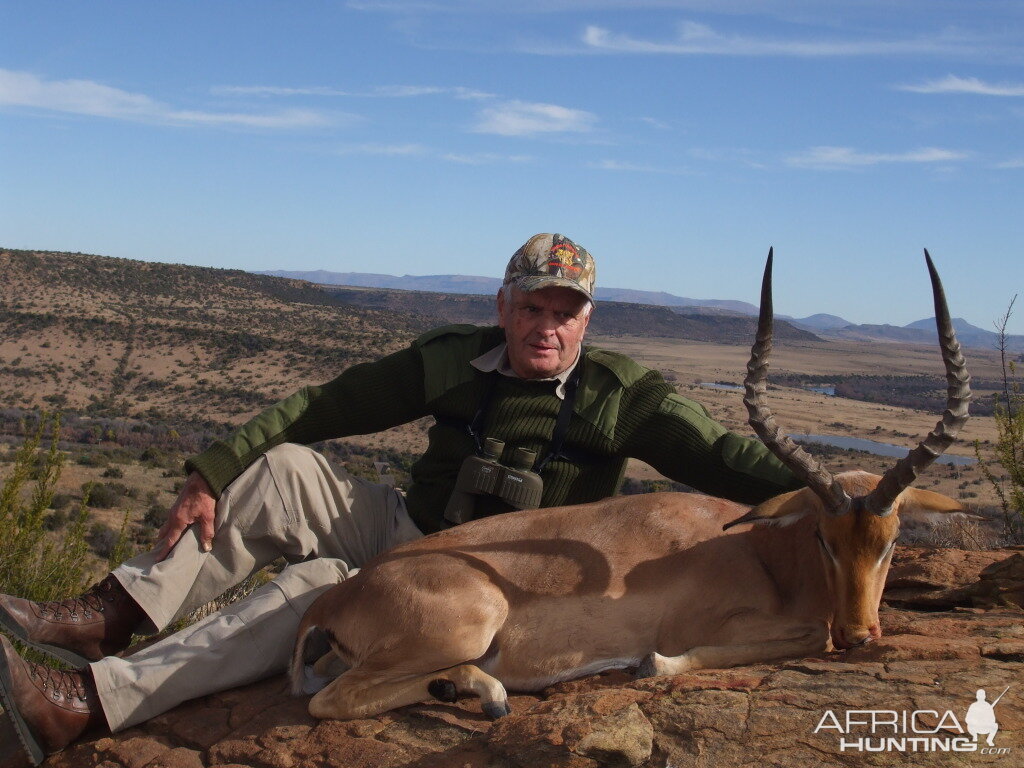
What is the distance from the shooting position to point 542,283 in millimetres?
6078

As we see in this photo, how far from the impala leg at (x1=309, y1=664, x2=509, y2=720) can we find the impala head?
5.66 feet

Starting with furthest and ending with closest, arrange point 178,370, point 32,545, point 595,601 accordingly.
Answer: point 178,370, point 32,545, point 595,601

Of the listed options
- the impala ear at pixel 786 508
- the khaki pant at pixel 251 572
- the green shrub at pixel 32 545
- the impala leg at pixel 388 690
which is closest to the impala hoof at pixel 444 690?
the impala leg at pixel 388 690

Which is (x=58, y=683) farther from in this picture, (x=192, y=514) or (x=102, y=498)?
(x=102, y=498)

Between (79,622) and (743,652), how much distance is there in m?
3.56

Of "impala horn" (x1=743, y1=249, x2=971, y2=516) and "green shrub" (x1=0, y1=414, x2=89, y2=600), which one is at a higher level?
"impala horn" (x1=743, y1=249, x2=971, y2=516)

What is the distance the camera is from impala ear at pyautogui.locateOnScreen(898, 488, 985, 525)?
490cm

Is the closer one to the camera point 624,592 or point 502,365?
point 624,592

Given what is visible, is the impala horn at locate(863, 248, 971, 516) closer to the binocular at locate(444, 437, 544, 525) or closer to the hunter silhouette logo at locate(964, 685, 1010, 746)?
the hunter silhouette logo at locate(964, 685, 1010, 746)

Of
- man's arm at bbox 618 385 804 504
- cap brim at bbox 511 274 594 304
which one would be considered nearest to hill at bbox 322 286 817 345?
cap brim at bbox 511 274 594 304

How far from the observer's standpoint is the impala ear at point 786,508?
5047mm

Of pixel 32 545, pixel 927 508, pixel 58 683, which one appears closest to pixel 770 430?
pixel 927 508

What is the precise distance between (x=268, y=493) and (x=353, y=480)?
0.59 meters

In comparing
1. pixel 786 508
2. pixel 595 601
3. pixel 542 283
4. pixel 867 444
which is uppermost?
pixel 542 283
